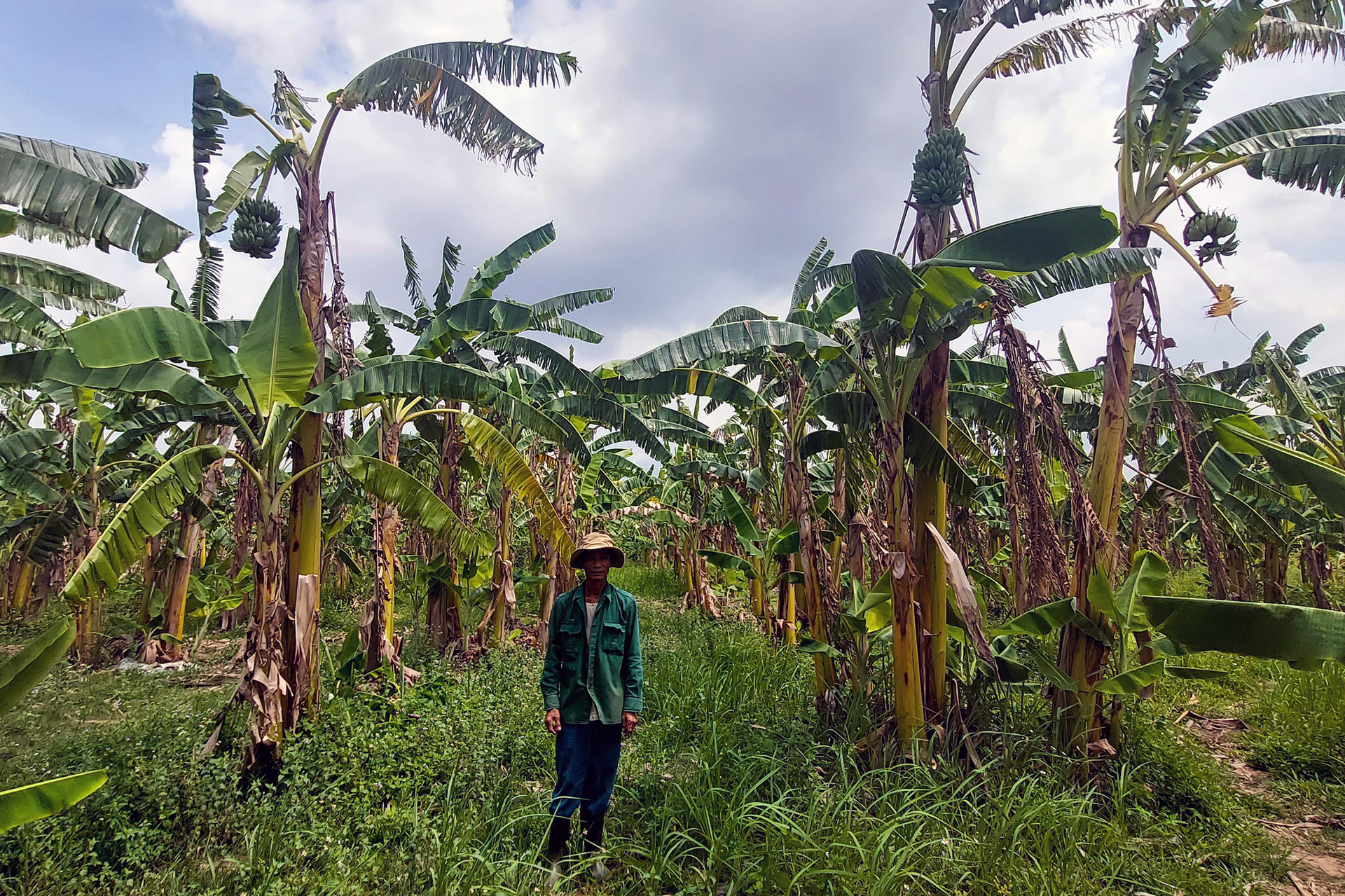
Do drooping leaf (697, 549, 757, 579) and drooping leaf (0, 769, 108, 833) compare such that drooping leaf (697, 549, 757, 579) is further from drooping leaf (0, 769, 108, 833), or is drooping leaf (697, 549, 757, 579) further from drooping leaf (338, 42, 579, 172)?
drooping leaf (0, 769, 108, 833)

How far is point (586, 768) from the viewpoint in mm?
3547

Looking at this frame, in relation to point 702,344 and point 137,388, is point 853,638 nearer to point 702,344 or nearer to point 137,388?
point 702,344

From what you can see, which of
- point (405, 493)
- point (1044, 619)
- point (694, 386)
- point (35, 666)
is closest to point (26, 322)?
point (405, 493)

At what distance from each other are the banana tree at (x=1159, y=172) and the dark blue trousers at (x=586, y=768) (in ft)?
9.96

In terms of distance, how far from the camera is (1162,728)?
4984 millimetres

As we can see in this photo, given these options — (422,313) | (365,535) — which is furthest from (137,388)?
(365,535)

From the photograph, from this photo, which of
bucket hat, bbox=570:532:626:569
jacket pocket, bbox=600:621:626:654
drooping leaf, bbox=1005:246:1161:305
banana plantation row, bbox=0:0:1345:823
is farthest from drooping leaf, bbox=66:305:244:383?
drooping leaf, bbox=1005:246:1161:305

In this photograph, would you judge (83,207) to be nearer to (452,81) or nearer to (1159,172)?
(452,81)

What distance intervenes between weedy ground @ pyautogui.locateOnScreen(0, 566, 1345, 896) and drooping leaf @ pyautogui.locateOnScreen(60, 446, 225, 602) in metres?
1.16

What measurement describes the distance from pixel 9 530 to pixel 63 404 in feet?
6.30

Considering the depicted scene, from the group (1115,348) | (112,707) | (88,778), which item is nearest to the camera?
(88,778)

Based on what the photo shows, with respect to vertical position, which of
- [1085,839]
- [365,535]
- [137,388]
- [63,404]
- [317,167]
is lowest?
[1085,839]

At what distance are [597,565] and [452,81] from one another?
170 inches

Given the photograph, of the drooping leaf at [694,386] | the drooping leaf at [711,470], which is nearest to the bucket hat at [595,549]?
the drooping leaf at [694,386]
